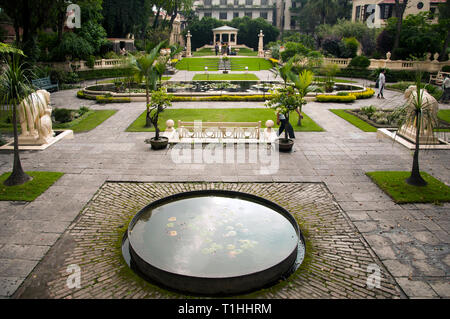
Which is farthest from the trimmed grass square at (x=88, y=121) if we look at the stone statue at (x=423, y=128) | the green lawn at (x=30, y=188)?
the stone statue at (x=423, y=128)

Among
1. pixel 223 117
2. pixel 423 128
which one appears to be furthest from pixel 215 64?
pixel 423 128

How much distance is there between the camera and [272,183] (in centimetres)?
1014

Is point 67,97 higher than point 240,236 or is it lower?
higher

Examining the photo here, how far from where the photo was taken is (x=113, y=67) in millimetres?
35406

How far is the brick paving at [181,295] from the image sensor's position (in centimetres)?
581

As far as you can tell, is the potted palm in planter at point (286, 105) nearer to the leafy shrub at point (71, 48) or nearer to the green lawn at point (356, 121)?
the green lawn at point (356, 121)

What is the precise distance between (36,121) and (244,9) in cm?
7840

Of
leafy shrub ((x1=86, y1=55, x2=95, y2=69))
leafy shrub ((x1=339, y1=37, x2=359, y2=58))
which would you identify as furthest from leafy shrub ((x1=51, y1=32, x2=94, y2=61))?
leafy shrub ((x1=339, y1=37, x2=359, y2=58))

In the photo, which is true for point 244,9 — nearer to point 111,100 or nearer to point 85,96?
point 85,96

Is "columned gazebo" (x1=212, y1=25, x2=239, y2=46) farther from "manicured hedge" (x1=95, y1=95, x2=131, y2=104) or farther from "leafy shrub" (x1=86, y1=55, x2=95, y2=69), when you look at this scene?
"manicured hedge" (x1=95, y1=95, x2=131, y2=104)

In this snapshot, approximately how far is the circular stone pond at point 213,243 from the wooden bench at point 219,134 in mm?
4950

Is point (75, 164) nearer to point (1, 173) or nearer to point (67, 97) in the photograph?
point (1, 173)
